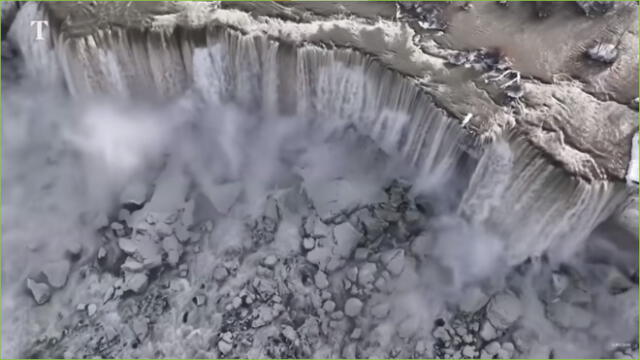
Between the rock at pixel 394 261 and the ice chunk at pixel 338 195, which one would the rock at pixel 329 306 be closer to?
the rock at pixel 394 261

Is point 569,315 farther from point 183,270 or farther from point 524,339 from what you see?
point 183,270

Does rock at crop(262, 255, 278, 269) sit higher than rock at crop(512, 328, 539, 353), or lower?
higher

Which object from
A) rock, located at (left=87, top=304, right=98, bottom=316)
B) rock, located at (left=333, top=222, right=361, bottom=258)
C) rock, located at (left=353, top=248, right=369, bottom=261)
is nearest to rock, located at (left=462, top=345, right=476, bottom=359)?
rock, located at (left=353, top=248, right=369, bottom=261)

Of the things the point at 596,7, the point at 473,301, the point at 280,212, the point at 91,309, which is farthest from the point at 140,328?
the point at 596,7

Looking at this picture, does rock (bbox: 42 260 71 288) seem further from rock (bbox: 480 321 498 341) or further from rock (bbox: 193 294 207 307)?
rock (bbox: 480 321 498 341)

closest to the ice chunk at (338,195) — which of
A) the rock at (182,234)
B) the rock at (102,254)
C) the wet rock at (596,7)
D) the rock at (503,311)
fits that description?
the rock at (182,234)
